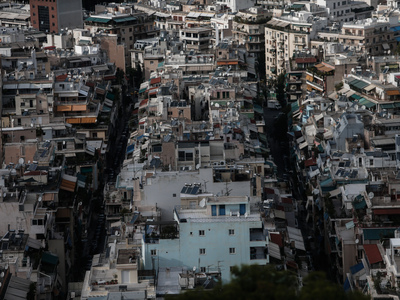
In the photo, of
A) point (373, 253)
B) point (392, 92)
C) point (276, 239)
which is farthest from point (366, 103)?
point (373, 253)

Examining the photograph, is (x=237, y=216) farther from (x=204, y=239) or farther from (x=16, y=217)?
(x=16, y=217)

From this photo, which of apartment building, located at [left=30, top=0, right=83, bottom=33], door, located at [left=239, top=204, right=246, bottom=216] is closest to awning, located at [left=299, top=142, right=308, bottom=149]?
door, located at [left=239, top=204, right=246, bottom=216]

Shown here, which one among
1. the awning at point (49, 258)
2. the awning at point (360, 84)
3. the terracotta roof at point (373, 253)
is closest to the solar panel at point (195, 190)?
the awning at point (49, 258)

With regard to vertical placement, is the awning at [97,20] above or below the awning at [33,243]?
above

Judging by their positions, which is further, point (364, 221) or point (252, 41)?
point (252, 41)

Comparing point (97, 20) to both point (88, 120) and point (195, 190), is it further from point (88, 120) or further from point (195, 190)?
point (195, 190)

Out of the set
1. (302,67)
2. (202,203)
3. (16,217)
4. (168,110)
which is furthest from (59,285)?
(302,67)

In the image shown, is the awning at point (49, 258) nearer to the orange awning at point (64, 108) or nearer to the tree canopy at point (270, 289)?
the tree canopy at point (270, 289)
